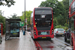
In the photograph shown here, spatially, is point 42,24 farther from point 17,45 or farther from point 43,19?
point 17,45

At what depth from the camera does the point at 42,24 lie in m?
15.9

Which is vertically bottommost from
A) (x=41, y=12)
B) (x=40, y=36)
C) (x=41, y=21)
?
(x=40, y=36)

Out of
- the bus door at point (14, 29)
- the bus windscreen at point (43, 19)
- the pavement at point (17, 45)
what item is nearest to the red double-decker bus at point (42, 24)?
the bus windscreen at point (43, 19)

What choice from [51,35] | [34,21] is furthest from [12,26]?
[51,35]

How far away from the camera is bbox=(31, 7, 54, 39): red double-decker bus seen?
15.8 meters

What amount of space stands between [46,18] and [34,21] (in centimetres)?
144

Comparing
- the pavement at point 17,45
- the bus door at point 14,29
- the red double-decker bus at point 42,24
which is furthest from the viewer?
the bus door at point 14,29

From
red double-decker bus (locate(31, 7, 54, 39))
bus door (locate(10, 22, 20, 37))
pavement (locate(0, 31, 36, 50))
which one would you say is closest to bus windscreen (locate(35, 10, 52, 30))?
red double-decker bus (locate(31, 7, 54, 39))

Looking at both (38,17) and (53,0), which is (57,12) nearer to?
(53,0)

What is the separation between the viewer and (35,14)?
15.8m

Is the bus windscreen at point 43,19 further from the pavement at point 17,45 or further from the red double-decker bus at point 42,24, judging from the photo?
the pavement at point 17,45

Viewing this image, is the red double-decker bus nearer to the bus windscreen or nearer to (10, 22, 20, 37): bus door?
the bus windscreen

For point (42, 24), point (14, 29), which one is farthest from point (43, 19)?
point (14, 29)

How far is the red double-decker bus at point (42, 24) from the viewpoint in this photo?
15.8m
